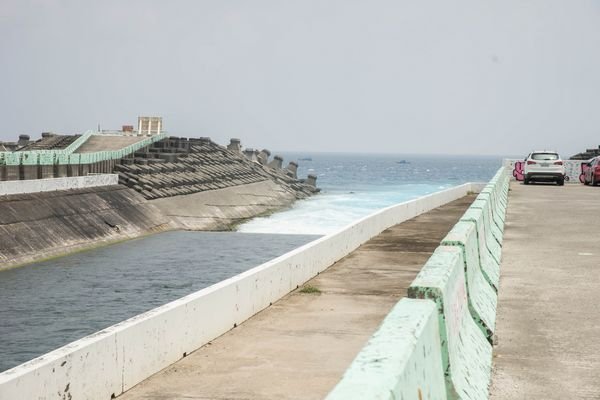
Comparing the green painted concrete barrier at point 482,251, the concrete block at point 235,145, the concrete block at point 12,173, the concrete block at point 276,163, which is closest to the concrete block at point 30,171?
the concrete block at point 12,173

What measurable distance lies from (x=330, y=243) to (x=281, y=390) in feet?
32.2

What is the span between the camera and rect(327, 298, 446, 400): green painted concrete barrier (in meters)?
3.60

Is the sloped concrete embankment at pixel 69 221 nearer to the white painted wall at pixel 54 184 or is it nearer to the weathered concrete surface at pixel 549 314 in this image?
the white painted wall at pixel 54 184

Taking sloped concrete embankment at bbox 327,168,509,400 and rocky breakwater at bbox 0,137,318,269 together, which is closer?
sloped concrete embankment at bbox 327,168,509,400

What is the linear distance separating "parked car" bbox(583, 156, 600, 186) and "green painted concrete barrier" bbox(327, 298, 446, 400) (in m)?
48.6

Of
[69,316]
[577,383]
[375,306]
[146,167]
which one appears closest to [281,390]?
[577,383]

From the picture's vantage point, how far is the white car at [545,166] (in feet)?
168

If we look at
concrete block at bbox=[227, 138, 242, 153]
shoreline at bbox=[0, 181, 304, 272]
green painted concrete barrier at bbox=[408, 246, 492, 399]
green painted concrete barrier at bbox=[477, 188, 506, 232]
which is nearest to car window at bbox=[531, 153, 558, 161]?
shoreline at bbox=[0, 181, 304, 272]

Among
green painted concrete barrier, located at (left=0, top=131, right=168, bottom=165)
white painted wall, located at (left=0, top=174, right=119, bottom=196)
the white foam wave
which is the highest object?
green painted concrete barrier, located at (left=0, top=131, right=168, bottom=165)

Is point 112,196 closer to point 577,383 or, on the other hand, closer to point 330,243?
point 330,243

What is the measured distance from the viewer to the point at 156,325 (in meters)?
10.6

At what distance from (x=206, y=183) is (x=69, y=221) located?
28198 mm

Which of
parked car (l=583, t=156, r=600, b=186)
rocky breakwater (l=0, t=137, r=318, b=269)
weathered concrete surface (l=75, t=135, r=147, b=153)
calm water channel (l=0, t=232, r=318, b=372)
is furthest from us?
weathered concrete surface (l=75, t=135, r=147, b=153)

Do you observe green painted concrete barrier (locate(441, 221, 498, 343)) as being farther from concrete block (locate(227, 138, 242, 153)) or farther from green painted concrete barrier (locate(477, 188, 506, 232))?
concrete block (locate(227, 138, 242, 153))
